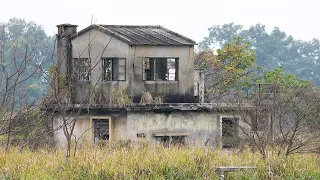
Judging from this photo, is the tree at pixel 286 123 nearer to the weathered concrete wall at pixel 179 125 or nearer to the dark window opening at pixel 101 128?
the weathered concrete wall at pixel 179 125

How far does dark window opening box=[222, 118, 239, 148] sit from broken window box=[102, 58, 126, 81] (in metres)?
4.05

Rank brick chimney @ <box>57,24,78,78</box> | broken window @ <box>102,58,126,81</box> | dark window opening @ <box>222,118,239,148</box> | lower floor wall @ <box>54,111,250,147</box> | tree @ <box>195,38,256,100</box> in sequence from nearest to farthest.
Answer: dark window opening @ <box>222,118,239,148</box>, lower floor wall @ <box>54,111,250,147</box>, broken window @ <box>102,58,126,81</box>, brick chimney @ <box>57,24,78,78</box>, tree @ <box>195,38,256,100</box>

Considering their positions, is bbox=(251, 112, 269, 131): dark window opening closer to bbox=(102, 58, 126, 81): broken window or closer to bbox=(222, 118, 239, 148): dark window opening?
bbox=(222, 118, 239, 148): dark window opening

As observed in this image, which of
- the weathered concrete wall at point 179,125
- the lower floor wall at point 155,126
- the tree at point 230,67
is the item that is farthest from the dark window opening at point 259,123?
the tree at point 230,67

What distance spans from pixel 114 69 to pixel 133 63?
31.7 inches

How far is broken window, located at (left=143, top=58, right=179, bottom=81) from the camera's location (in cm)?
2727

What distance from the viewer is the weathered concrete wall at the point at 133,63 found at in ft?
88.1

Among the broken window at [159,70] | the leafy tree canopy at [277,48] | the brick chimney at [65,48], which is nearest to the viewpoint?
the broken window at [159,70]

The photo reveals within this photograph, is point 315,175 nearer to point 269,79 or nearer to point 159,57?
point 159,57

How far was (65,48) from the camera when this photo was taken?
27.9 m

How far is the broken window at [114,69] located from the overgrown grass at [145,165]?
1047 cm

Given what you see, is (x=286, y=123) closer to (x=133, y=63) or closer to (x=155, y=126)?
(x=155, y=126)

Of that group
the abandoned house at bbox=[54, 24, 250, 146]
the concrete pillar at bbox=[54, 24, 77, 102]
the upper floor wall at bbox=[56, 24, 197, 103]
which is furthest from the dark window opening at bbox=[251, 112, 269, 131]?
the concrete pillar at bbox=[54, 24, 77, 102]

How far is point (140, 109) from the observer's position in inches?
1021
